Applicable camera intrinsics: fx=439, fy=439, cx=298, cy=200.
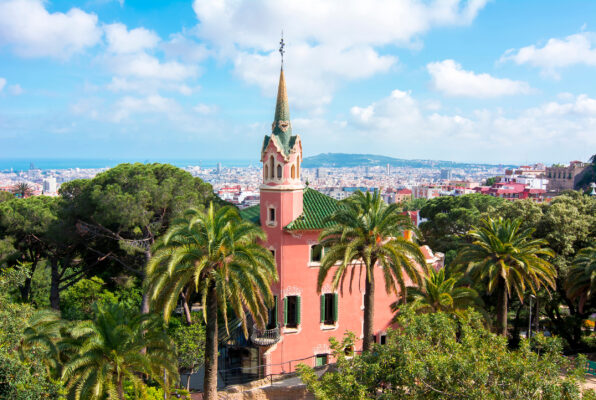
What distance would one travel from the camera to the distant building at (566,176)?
128750 mm

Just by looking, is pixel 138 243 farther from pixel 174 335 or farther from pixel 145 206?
pixel 174 335

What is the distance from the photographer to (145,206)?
26.4 metres

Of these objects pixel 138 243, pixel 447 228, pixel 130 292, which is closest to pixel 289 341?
pixel 138 243

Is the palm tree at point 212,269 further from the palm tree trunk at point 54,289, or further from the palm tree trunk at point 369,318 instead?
the palm tree trunk at point 54,289

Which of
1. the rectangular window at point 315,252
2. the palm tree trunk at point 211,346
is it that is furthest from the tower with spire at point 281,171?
the palm tree trunk at point 211,346

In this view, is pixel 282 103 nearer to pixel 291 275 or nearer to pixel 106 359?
pixel 291 275

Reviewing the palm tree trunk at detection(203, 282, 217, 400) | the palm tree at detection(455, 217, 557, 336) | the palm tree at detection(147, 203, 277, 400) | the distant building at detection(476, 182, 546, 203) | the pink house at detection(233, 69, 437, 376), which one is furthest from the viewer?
the distant building at detection(476, 182, 546, 203)

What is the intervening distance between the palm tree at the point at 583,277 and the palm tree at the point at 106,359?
61.6ft

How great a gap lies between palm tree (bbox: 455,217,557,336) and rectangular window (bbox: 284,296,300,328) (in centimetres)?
812

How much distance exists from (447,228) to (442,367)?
41660mm

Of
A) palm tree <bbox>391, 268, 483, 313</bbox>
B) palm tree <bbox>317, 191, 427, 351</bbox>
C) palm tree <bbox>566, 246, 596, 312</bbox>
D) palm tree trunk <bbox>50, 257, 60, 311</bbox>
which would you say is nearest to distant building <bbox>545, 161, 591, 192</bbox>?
palm tree <bbox>566, 246, 596, 312</bbox>

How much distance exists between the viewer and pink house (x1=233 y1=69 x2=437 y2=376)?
21.2 meters

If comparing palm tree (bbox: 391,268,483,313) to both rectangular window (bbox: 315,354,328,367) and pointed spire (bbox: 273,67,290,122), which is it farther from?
pointed spire (bbox: 273,67,290,122)

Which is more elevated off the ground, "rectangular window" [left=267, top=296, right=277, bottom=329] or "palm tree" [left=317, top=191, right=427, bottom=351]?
"palm tree" [left=317, top=191, right=427, bottom=351]
